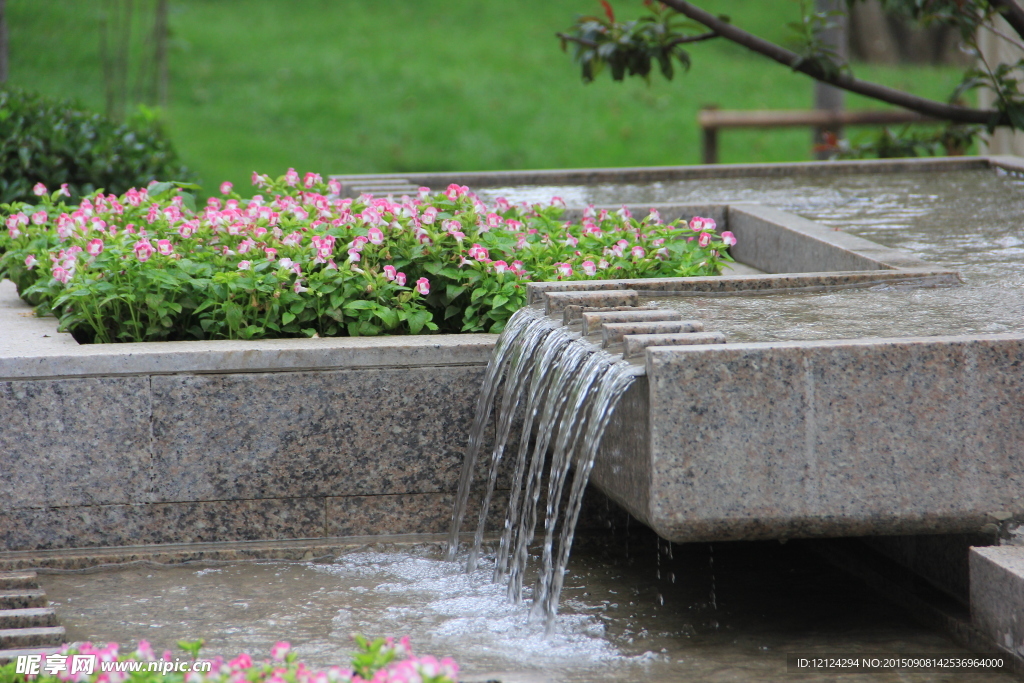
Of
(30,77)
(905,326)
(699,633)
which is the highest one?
(30,77)

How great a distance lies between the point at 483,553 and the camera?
4.44 m

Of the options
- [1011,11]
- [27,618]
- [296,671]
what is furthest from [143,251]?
[1011,11]

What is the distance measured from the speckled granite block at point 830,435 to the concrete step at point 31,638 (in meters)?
1.78

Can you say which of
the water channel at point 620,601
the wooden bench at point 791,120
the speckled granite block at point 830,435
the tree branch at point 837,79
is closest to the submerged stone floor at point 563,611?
the water channel at point 620,601

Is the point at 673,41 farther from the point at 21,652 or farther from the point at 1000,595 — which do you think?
the point at 21,652

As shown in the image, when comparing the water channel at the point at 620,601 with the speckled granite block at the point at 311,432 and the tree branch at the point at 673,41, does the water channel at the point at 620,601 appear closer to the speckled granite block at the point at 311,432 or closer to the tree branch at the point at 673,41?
the speckled granite block at the point at 311,432

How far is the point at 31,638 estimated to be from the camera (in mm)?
3438

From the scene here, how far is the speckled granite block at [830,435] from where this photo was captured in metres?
3.29

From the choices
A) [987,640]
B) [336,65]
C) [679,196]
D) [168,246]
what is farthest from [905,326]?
[336,65]

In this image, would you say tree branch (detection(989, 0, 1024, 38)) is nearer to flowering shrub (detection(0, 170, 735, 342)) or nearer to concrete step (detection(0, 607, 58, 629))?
flowering shrub (detection(0, 170, 735, 342))

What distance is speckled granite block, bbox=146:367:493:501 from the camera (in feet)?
14.3

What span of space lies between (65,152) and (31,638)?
17.8 ft

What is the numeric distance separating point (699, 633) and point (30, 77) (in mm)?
17073

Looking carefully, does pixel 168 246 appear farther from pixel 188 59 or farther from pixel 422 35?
pixel 422 35
